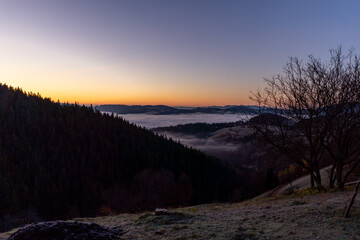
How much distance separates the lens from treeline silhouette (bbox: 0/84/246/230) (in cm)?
8788

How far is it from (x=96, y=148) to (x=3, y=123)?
49.8 metres

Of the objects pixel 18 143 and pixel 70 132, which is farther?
pixel 70 132

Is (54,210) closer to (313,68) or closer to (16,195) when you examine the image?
(16,195)

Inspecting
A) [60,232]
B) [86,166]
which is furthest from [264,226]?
[86,166]

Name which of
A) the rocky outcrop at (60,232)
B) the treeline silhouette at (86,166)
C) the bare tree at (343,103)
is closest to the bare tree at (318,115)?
the bare tree at (343,103)

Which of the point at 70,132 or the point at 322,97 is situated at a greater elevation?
the point at 322,97

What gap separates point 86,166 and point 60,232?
114509 millimetres

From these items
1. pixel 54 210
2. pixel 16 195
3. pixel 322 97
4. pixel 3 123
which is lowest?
pixel 54 210

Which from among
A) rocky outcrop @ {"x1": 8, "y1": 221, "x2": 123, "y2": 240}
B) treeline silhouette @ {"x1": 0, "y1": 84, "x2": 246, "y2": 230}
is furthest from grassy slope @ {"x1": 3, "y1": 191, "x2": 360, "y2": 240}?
treeline silhouette @ {"x1": 0, "y1": 84, "x2": 246, "y2": 230}

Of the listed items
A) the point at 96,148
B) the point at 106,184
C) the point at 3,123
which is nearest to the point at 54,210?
the point at 106,184

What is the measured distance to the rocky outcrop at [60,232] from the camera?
27.6 ft

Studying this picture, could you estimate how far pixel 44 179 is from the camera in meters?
97.8

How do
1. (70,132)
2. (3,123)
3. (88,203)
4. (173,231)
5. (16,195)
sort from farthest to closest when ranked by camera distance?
(70,132)
(3,123)
(88,203)
(16,195)
(173,231)

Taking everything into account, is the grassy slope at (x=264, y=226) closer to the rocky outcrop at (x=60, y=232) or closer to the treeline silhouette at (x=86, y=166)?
the rocky outcrop at (x=60, y=232)
